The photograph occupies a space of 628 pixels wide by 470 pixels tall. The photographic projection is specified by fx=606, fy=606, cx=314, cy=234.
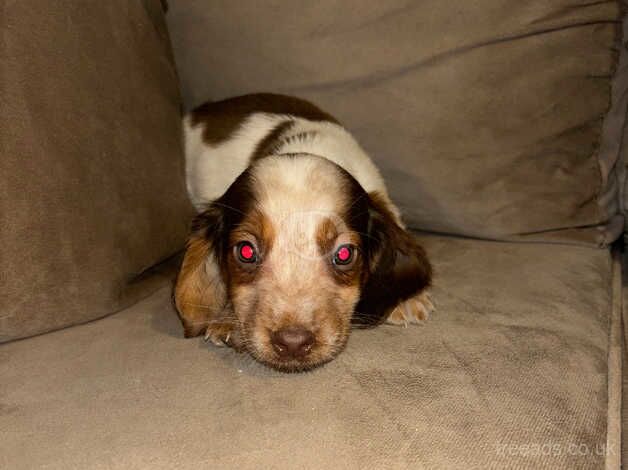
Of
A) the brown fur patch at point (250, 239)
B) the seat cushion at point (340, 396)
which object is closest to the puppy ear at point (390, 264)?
the seat cushion at point (340, 396)

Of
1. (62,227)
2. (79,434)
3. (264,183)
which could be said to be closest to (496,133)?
(264,183)

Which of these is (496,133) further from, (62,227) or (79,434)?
(79,434)

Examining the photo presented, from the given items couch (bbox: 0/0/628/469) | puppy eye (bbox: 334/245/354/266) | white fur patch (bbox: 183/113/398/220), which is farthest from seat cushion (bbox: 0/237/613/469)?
white fur patch (bbox: 183/113/398/220)

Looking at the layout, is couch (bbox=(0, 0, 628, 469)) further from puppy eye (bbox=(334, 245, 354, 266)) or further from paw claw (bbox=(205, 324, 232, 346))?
puppy eye (bbox=(334, 245, 354, 266))

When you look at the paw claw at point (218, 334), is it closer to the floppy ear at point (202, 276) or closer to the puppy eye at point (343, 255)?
the floppy ear at point (202, 276)

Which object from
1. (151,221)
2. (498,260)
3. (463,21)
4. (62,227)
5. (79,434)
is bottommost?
(498,260)

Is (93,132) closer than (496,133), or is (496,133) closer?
(93,132)
